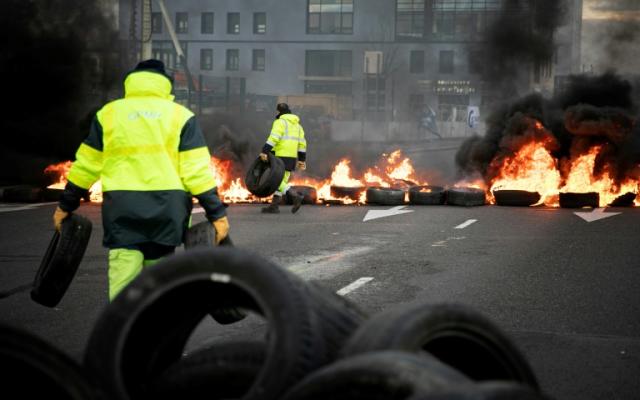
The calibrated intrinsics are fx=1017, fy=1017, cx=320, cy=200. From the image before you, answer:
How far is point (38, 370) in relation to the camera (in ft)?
12.0

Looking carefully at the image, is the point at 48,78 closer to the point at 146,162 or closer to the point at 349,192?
the point at 349,192

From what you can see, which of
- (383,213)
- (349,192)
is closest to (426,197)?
(349,192)

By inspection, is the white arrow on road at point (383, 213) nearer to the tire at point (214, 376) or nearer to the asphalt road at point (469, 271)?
the asphalt road at point (469, 271)

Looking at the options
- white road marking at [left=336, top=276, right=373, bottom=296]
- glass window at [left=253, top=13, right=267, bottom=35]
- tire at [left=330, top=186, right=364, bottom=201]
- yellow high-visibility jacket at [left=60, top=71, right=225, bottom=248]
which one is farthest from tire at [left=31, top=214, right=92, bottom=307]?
glass window at [left=253, top=13, right=267, bottom=35]

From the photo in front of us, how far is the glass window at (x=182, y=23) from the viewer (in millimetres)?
78562

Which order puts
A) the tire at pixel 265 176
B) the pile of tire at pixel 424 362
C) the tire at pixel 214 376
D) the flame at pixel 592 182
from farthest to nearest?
the flame at pixel 592 182
the tire at pixel 265 176
the tire at pixel 214 376
the pile of tire at pixel 424 362

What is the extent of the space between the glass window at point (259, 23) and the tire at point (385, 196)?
196 feet

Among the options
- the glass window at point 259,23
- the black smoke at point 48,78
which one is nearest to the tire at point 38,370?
the black smoke at point 48,78

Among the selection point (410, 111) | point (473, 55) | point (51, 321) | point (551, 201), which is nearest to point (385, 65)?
point (410, 111)

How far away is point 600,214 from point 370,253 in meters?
7.04

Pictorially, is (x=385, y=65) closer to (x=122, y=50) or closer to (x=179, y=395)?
(x=122, y=50)

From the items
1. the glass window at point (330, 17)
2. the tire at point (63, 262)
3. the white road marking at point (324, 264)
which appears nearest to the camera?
the tire at point (63, 262)

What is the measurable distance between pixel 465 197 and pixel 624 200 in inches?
126

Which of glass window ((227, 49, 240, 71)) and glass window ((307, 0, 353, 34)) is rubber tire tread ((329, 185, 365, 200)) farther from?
glass window ((227, 49, 240, 71))
